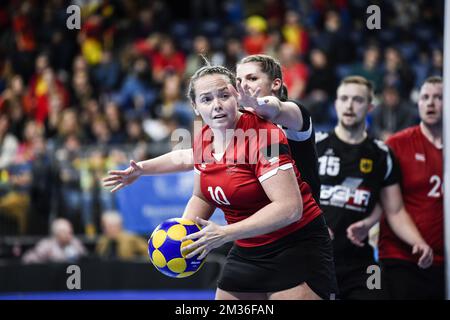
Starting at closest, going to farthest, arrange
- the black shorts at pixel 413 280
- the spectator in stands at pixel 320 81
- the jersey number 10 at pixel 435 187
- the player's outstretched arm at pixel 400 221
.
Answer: the player's outstretched arm at pixel 400 221 → the black shorts at pixel 413 280 → the jersey number 10 at pixel 435 187 → the spectator in stands at pixel 320 81

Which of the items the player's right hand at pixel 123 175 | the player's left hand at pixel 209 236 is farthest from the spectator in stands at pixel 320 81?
the player's left hand at pixel 209 236

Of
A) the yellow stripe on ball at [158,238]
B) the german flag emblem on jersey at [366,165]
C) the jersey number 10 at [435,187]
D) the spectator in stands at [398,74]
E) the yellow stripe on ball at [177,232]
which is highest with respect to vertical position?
the spectator in stands at [398,74]

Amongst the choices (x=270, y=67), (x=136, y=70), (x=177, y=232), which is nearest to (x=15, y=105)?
(x=136, y=70)

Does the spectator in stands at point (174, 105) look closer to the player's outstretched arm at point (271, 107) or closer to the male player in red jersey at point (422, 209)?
the male player in red jersey at point (422, 209)

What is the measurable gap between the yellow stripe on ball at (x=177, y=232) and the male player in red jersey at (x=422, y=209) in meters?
2.21

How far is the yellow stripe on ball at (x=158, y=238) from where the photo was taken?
4.20 metres

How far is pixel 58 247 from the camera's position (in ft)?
33.0

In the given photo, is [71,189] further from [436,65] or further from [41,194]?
[436,65]

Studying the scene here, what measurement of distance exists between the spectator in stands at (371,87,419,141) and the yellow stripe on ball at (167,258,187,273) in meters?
6.34

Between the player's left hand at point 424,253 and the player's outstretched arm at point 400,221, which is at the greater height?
the player's outstretched arm at point 400,221

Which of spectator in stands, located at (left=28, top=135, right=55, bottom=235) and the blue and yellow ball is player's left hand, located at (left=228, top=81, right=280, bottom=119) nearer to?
the blue and yellow ball

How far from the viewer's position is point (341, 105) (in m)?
5.72
